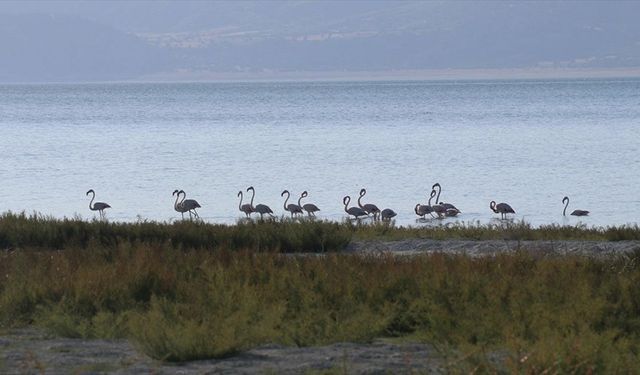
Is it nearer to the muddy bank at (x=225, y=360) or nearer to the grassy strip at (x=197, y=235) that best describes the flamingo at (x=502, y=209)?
the grassy strip at (x=197, y=235)

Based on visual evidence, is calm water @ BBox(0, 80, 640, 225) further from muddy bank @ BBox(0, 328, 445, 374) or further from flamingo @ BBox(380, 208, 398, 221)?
muddy bank @ BBox(0, 328, 445, 374)

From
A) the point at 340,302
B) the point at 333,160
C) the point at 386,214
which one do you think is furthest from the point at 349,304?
the point at 333,160

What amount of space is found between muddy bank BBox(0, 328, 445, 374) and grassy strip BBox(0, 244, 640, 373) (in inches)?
5.4

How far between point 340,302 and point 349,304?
0.15m

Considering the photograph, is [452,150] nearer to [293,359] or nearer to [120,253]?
[120,253]

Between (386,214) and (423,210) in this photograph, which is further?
(423,210)

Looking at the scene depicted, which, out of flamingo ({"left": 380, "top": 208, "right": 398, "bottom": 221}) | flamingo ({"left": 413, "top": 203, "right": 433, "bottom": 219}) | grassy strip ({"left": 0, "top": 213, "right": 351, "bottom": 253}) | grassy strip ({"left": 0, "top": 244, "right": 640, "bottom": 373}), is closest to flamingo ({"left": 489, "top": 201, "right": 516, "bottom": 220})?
flamingo ({"left": 413, "top": 203, "right": 433, "bottom": 219})

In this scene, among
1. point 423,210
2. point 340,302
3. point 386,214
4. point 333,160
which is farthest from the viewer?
point 333,160

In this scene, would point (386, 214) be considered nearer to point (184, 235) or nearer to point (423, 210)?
point (423, 210)

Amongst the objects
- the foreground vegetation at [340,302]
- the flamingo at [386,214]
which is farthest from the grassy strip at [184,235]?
the flamingo at [386,214]

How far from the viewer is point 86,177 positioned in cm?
4103

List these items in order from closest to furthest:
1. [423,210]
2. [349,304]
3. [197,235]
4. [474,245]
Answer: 1. [349,304]
2. [197,235]
3. [474,245]
4. [423,210]

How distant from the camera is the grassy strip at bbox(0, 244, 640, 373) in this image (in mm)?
8992

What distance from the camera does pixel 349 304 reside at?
1090 centimetres
